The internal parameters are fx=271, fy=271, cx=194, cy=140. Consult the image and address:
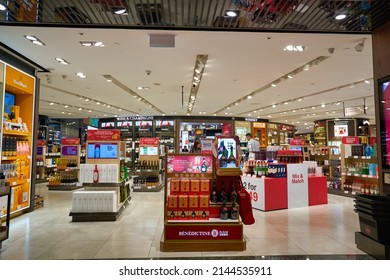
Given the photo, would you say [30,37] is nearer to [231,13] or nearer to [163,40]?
[163,40]

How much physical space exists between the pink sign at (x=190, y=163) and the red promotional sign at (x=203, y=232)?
2.65ft

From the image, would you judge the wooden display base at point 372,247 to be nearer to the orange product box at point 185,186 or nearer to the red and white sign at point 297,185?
the orange product box at point 185,186

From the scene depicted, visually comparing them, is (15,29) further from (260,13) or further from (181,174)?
(260,13)

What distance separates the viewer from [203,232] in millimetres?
3781

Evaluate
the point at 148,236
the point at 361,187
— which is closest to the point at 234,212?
the point at 148,236

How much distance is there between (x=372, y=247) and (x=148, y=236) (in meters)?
3.22

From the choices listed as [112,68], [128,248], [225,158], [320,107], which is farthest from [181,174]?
[320,107]

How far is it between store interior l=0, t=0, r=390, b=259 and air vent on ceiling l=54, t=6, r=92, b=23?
45 mm

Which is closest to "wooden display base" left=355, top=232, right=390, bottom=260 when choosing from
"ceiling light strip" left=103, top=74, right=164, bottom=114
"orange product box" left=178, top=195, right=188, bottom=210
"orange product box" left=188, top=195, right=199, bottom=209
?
"orange product box" left=188, top=195, right=199, bottom=209

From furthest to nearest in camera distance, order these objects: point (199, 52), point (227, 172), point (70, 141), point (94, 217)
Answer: point (70, 141) → point (199, 52) → point (94, 217) → point (227, 172)

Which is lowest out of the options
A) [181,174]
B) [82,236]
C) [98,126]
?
[82,236]

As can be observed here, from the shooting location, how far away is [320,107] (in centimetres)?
1342

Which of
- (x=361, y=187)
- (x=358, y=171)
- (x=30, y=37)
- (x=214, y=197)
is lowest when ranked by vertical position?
(x=361, y=187)

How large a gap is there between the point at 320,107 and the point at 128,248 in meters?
12.3
